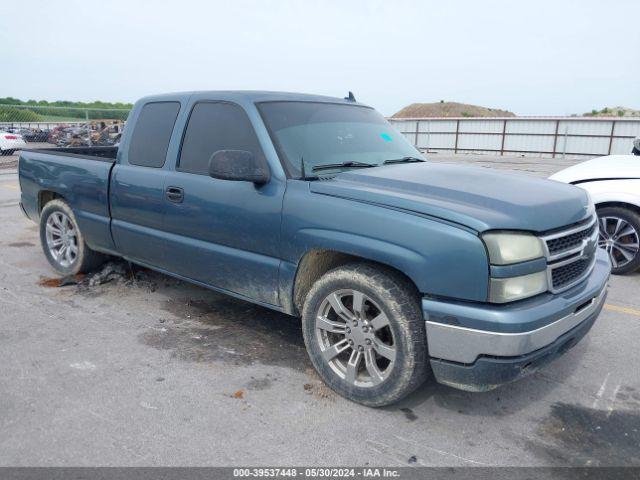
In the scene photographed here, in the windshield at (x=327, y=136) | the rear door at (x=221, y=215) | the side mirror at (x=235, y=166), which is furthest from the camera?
the windshield at (x=327, y=136)

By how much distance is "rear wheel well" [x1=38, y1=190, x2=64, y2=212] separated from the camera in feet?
18.3

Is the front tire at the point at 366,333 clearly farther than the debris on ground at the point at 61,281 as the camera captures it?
No

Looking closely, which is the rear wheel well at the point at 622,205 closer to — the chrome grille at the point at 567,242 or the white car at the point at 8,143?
the chrome grille at the point at 567,242

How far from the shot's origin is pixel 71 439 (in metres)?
2.68

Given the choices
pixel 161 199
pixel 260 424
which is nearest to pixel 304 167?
pixel 161 199

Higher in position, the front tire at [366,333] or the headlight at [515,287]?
the headlight at [515,287]

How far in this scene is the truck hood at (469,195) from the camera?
2.65 m

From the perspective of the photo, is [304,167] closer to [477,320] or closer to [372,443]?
[477,320]

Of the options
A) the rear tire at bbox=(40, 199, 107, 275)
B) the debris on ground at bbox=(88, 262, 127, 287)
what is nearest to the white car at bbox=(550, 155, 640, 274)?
Result: the debris on ground at bbox=(88, 262, 127, 287)

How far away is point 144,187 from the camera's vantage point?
418 centimetres

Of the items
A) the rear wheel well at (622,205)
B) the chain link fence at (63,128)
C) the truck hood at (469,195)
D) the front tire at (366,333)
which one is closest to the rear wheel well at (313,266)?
the front tire at (366,333)

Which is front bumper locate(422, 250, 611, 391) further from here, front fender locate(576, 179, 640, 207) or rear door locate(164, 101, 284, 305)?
front fender locate(576, 179, 640, 207)

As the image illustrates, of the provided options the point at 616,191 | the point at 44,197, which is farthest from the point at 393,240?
the point at 44,197

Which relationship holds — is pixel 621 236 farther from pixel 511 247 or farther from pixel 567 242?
pixel 511 247
